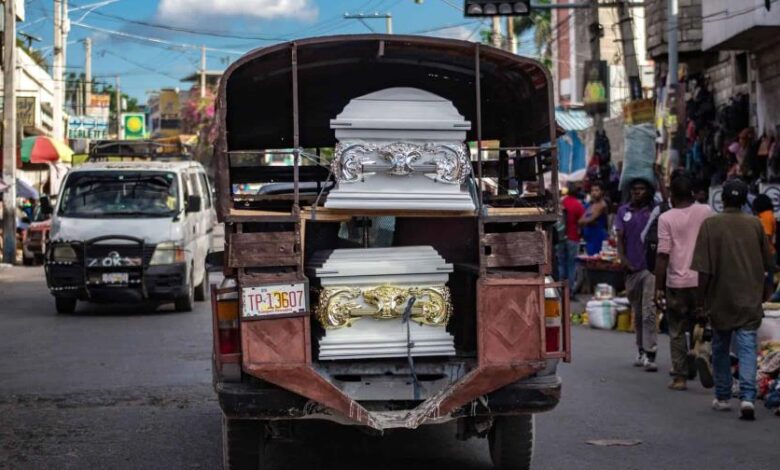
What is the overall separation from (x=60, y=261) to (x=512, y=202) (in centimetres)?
1068

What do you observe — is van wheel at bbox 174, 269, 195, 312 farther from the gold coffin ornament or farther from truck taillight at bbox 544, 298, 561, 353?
truck taillight at bbox 544, 298, 561, 353

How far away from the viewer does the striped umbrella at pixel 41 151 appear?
38.8 metres

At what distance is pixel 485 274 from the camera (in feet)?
22.0

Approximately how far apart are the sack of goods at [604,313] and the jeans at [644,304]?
159 inches

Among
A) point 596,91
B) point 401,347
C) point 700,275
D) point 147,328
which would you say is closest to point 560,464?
point 401,347

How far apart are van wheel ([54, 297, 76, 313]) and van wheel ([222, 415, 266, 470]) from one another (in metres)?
11.9

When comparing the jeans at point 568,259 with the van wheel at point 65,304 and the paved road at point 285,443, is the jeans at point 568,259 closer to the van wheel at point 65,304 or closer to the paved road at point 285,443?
the paved road at point 285,443

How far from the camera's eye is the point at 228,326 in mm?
6684

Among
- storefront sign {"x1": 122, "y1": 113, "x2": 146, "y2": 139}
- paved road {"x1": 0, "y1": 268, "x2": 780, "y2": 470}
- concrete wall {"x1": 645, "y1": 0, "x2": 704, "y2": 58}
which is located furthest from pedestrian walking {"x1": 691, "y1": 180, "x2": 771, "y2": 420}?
storefront sign {"x1": 122, "y1": 113, "x2": 146, "y2": 139}

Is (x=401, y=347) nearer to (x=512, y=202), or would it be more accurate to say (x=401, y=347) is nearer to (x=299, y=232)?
(x=299, y=232)

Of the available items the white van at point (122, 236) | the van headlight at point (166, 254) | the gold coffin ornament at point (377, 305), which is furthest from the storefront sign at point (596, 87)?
the gold coffin ornament at point (377, 305)

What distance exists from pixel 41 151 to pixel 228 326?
33.8 metres

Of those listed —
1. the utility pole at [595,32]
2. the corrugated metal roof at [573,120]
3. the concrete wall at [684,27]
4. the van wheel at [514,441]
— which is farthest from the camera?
the corrugated metal roof at [573,120]

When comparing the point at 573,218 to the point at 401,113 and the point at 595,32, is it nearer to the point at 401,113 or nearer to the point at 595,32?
the point at 595,32
